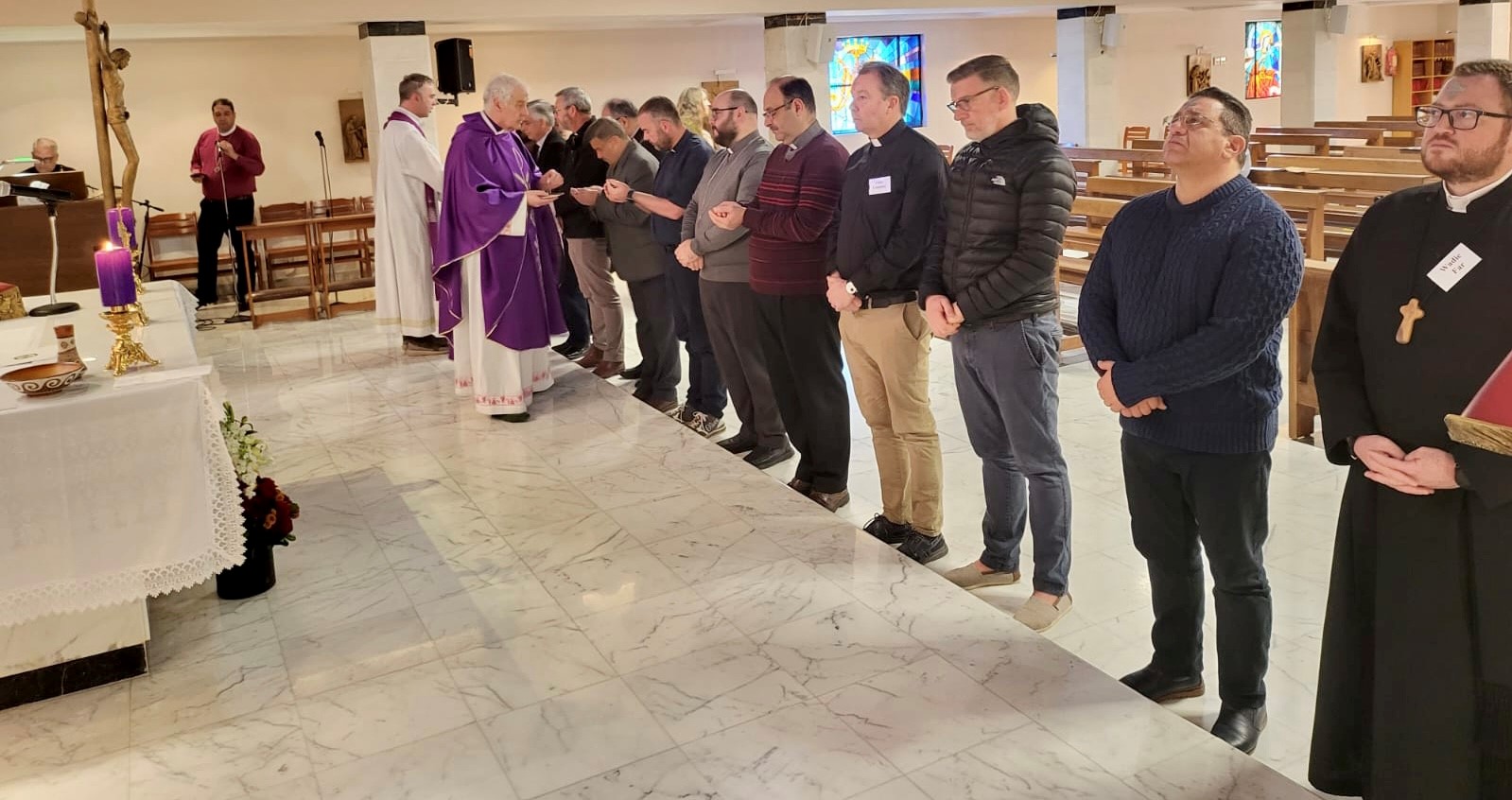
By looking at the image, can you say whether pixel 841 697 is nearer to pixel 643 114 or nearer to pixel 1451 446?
pixel 1451 446

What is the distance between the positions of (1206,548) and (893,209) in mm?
1552

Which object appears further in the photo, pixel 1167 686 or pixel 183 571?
pixel 183 571

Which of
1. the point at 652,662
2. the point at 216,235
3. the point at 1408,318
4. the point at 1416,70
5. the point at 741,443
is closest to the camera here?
the point at 1408,318

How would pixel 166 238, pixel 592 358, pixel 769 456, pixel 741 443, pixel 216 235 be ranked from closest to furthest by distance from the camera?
pixel 769 456, pixel 741 443, pixel 592 358, pixel 216 235, pixel 166 238

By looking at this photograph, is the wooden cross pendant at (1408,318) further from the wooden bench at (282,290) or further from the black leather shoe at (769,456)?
the wooden bench at (282,290)

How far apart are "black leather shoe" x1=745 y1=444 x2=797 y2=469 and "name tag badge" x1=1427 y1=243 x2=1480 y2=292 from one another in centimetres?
335

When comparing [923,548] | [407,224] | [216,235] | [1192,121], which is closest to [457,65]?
[407,224]

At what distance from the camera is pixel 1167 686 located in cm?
314

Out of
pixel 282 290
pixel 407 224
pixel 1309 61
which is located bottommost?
pixel 282 290

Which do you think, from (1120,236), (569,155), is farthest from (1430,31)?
(1120,236)

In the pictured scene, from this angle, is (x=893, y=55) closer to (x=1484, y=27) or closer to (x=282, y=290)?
(x=1484, y=27)

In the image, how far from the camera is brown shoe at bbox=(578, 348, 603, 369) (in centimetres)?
707

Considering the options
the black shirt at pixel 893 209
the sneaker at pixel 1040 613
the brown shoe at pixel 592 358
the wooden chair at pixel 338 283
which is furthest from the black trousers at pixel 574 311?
the sneaker at pixel 1040 613

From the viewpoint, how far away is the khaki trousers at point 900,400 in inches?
159
